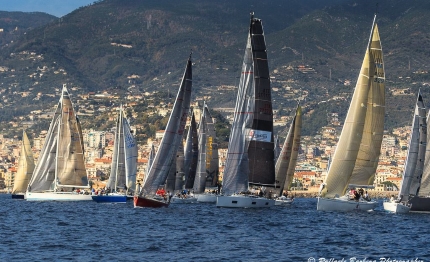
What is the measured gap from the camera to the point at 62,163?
87875 millimetres

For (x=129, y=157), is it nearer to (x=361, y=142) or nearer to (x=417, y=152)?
(x=361, y=142)

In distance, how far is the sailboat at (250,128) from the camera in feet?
223

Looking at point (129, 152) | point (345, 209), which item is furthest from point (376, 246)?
point (129, 152)

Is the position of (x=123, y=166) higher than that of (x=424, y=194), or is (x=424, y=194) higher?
(x=123, y=166)

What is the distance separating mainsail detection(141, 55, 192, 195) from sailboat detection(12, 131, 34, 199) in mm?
42508

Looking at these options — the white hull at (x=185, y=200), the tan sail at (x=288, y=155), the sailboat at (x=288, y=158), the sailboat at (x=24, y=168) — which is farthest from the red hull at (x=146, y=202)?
the sailboat at (x=24, y=168)

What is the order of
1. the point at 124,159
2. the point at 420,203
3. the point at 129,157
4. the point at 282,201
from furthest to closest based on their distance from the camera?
1. the point at 124,159
2. the point at 129,157
3. the point at 282,201
4. the point at 420,203

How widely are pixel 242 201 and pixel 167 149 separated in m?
5.48

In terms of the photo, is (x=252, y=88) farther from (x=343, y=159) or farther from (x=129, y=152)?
(x=129, y=152)

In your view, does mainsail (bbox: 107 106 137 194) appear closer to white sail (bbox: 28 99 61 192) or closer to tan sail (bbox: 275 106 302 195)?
white sail (bbox: 28 99 61 192)

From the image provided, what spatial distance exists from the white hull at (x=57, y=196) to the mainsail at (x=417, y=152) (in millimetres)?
30562

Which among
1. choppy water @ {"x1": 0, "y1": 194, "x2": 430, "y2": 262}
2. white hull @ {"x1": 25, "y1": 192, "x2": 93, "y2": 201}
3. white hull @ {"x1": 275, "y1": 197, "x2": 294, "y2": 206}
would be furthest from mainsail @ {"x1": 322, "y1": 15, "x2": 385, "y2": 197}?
white hull @ {"x1": 25, "y1": 192, "x2": 93, "y2": 201}

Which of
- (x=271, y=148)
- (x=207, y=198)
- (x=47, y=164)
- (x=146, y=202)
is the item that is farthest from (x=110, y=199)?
(x=271, y=148)

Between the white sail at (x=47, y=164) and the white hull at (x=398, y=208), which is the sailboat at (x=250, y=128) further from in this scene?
the white sail at (x=47, y=164)
